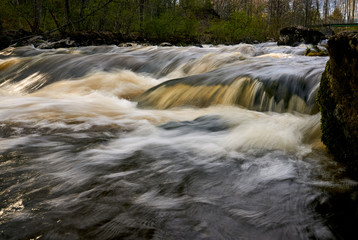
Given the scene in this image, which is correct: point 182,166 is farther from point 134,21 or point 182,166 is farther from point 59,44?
point 134,21

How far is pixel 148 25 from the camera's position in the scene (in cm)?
1931

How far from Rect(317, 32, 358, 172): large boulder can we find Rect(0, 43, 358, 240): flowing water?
0.12m

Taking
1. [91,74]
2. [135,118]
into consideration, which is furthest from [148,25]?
[135,118]

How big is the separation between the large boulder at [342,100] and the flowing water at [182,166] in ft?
0.40

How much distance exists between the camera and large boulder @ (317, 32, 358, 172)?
1742 mm

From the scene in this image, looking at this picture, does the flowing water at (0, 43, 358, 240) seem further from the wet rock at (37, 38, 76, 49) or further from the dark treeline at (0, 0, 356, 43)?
the dark treeline at (0, 0, 356, 43)

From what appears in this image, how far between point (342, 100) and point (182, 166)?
1.15 m

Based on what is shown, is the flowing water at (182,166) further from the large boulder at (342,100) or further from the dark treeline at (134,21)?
the dark treeline at (134,21)

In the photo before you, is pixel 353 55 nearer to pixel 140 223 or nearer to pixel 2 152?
pixel 140 223

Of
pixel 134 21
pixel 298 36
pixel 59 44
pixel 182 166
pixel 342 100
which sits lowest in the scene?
pixel 182 166

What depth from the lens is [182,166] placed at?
1.91 m

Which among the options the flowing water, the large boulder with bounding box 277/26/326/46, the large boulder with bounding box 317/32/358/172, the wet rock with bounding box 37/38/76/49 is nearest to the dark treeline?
the wet rock with bounding box 37/38/76/49

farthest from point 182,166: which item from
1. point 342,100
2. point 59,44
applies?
point 59,44

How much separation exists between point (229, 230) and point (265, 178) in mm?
601
